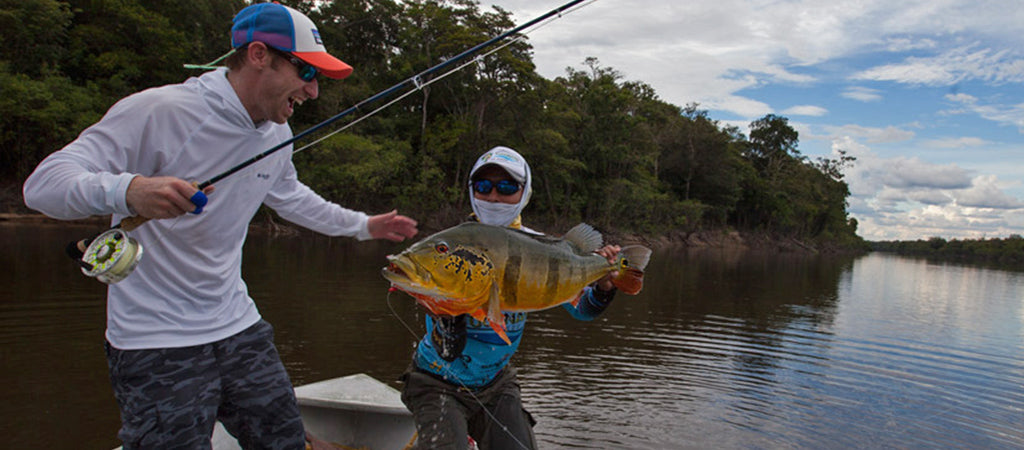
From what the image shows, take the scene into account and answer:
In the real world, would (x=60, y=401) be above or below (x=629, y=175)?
below

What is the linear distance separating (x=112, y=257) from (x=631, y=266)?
2.35 metres

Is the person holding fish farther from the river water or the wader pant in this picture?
the river water

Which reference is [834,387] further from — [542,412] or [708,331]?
[542,412]

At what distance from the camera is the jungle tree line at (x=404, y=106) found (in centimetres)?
3183

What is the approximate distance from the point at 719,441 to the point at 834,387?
3924mm

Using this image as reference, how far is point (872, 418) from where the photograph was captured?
844 cm

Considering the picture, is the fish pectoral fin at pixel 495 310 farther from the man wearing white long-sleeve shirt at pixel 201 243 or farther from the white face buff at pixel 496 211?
the man wearing white long-sleeve shirt at pixel 201 243

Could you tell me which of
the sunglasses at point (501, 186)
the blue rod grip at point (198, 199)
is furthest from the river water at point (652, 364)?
the blue rod grip at point (198, 199)

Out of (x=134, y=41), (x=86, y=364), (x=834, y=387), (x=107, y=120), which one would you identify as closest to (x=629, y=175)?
(x=134, y=41)

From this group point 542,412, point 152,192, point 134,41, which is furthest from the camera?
point 134,41

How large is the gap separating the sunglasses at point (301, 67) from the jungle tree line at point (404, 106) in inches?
943

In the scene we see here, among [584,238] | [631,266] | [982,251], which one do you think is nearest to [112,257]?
[584,238]

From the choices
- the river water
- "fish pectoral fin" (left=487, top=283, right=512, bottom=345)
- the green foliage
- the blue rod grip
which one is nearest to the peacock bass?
"fish pectoral fin" (left=487, top=283, right=512, bottom=345)

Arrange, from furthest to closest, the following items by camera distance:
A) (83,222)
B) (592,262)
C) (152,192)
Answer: (83,222), (592,262), (152,192)
